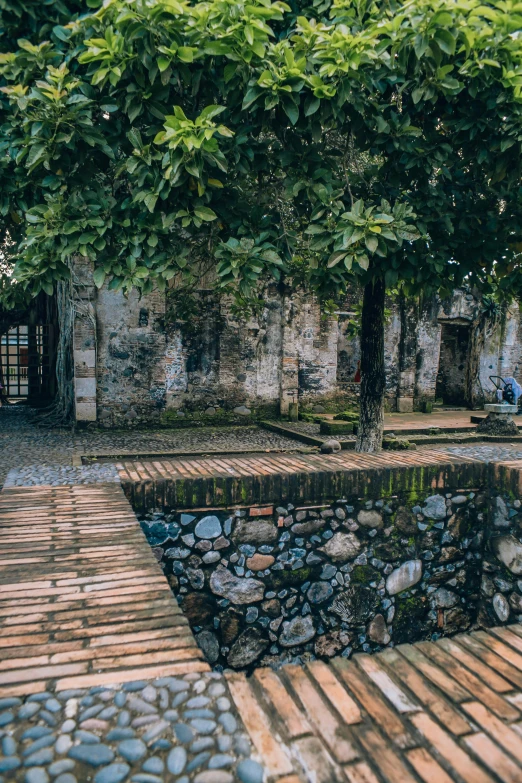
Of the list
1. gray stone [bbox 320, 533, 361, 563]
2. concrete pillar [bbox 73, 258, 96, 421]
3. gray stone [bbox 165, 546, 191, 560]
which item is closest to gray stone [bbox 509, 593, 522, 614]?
gray stone [bbox 320, 533, 361, 563]

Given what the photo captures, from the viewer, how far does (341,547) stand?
4547mm

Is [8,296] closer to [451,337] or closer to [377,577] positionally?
[377,577]

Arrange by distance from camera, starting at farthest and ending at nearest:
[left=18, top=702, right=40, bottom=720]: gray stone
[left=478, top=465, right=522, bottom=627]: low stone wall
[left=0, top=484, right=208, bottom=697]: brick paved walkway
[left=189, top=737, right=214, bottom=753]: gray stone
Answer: [left=478, top=465, right=522, bottom=627]: low stone wall < [left=0, top=484, right=208, bottom=697]: brick paved walkway < [left=18, top=702, right=40, bottom=720]: gray stone < [left=189, top=737, right=214, bottom=753]: gray stone

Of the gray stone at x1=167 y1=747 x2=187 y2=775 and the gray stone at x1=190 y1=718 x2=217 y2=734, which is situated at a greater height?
the gray stone at x1=190 y1=718 x2=217 y2=734

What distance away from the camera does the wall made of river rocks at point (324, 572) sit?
4.21 m

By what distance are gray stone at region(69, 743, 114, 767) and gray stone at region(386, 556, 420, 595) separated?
11.4 feet

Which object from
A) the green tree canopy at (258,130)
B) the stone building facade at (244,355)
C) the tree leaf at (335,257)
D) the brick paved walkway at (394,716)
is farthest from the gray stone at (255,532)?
the stone building facade at (244,355)

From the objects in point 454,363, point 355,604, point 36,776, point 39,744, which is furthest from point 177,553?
point 454,363

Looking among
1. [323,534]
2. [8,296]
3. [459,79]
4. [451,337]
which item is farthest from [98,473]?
[451,337]

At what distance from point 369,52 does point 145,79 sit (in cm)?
193

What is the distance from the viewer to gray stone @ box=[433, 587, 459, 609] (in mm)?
4852

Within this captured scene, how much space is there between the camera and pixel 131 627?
2.20m

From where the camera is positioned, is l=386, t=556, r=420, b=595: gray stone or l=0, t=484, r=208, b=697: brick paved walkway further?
l=386, t=556, r=420, b=595: gray stone

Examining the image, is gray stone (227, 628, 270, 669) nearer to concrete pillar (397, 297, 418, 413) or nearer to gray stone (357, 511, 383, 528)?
gray stone (357, 511, 383, 528)
